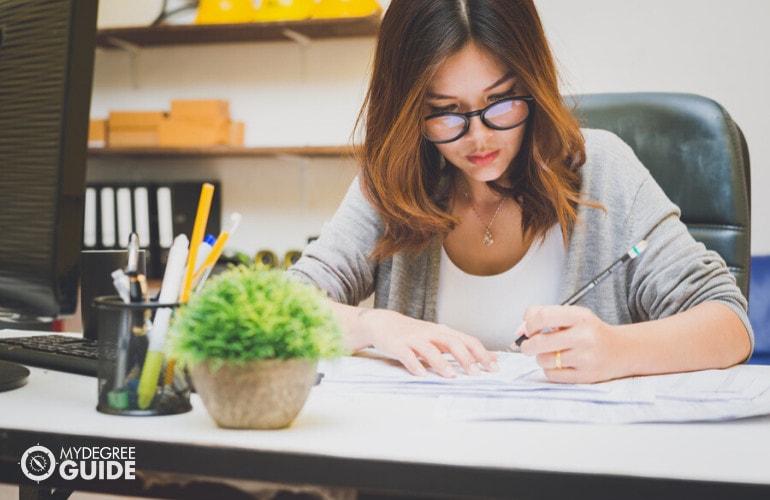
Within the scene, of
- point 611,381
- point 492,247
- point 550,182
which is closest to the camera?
point 611,381

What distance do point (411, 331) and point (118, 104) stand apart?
2.86m

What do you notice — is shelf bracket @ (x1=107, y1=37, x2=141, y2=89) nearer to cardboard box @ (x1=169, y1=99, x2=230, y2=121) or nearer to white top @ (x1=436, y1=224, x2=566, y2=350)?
cardboard box @ (x1=169, y1=99, x2=230, y2=121)

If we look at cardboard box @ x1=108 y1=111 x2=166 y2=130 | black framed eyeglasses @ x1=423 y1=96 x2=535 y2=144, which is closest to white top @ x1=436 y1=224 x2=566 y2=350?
black framed eyeglasses @ x1=423 y1=96 x2=535 y2=144

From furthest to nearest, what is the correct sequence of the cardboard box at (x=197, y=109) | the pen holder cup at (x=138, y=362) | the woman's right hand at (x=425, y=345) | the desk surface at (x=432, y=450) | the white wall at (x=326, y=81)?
1. the cardboard box at (x=197, y=109)
2. the white wall at (x=326, y=81)
3. the woman's right hand at (x=425, y=345)
4. the pen holder cup at (x=138, y=362)
5. the desk surface at (x=432, y=450)

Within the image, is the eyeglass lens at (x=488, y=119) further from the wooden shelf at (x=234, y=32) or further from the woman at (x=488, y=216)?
the wooden shelf at (x=234, y=32)

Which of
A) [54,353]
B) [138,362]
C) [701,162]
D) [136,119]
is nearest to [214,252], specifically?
[138,362]

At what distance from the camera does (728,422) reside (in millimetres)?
677

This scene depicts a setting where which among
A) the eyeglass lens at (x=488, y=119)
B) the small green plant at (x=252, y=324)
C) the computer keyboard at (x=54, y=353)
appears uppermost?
the eyeglass lens at (x=488, y=119)

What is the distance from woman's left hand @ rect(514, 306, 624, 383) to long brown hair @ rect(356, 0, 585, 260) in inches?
16.9

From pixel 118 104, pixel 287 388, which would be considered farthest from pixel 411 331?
pixel 118 104

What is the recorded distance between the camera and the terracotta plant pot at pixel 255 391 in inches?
22.6

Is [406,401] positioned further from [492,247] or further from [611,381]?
[492,247]

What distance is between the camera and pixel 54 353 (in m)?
0.97

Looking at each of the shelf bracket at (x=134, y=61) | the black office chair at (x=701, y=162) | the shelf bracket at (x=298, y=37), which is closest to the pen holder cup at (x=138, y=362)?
the black office chair at (x=701, y=162)
